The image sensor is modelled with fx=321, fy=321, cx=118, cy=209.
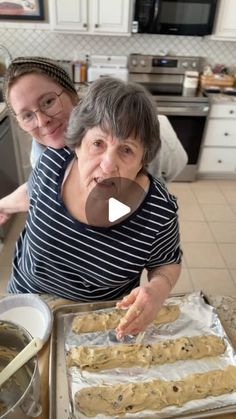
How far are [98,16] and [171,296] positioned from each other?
2.52m

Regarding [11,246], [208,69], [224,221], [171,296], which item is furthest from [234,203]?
[171,296]

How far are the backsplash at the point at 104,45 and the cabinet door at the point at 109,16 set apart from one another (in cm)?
33

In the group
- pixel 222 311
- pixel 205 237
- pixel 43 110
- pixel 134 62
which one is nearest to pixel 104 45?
pixel 134 62

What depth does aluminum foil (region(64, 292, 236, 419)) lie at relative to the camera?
673mm

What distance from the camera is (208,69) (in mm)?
3057

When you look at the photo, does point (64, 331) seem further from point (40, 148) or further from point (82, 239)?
point (40, 148)

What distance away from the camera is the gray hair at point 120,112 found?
659 millimetres

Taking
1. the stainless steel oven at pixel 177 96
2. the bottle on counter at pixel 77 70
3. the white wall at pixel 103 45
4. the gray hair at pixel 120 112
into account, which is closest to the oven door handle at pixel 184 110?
the stainless steel oven at pixel 177 96

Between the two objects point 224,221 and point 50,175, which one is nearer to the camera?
point 50,175

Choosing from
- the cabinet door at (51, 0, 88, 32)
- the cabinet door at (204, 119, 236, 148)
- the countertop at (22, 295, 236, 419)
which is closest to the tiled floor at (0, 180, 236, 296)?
the cabinet door at (204, 119, 236, 148)

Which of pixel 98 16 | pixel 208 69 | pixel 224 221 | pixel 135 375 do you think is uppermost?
pixel 98 16

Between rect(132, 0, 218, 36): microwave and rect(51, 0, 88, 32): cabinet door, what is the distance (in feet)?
1.35

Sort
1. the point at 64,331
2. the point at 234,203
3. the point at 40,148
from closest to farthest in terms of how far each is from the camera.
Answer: the point at 64,331 → the point at 40,148 → the point at 234,203
